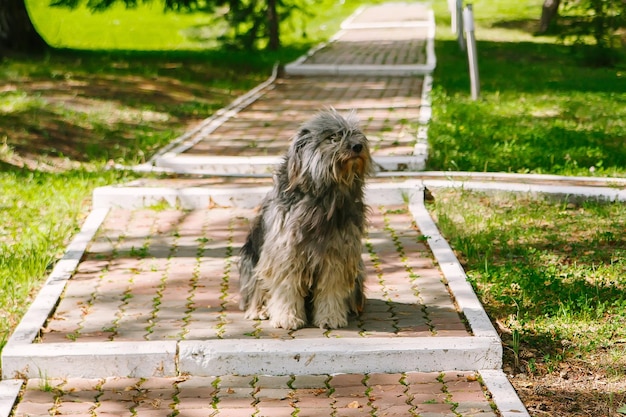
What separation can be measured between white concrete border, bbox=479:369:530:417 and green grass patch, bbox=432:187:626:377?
272 millimetres

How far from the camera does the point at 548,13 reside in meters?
25.5

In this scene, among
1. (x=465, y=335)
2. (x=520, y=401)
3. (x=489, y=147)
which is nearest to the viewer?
(x=520, y=401)

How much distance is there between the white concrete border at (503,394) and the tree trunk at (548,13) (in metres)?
21.1

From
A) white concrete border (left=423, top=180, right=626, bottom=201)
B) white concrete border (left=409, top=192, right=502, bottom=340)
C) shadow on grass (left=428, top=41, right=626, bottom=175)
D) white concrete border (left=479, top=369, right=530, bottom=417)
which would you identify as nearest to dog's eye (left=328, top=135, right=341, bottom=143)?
white concrete border (left=409, top=192, right=502, bottom=340)

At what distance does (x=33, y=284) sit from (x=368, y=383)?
3.03 metres

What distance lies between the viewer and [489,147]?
36.9 feet

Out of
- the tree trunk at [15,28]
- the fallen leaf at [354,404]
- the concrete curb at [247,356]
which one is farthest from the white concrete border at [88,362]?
the tree trunk at [15,28]

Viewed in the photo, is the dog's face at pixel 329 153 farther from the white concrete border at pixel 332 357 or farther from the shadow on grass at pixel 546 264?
the shadow on grass at pixel 546 264

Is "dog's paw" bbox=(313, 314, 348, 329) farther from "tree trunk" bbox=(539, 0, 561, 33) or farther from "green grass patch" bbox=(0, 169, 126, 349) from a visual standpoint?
"tree trunk" bbox=(539, 0, 561, 33)

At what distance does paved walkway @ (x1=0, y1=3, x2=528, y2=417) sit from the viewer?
5422mm

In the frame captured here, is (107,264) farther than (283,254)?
Yes

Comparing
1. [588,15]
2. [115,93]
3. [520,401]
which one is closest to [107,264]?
[520,401]

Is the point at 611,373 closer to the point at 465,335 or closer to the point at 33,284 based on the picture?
the point at 465,335

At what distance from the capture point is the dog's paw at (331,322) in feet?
20.3
